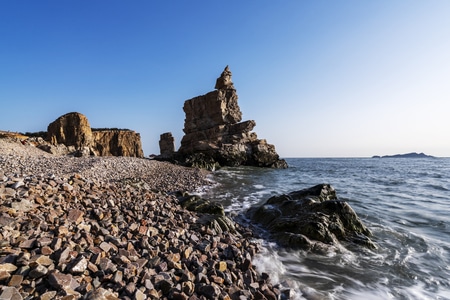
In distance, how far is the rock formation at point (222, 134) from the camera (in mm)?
46812

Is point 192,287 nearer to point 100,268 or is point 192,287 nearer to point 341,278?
point 100,268

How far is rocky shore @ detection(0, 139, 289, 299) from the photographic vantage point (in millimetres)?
3252

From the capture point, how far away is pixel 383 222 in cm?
1053

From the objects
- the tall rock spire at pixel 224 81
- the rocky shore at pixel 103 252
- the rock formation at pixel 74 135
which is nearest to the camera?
the rocky shore at pixel 103 252

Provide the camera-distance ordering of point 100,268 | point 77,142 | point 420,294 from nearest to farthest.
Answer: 1. point 100,268
2. point 420,294
3. point 77,142

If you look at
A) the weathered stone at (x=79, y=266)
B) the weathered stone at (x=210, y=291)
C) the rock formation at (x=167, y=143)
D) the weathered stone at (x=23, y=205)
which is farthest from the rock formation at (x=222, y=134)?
the weathered stone at (x=79, y=266)

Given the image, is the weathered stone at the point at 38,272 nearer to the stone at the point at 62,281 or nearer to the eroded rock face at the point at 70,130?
the stone at the point at 62,281

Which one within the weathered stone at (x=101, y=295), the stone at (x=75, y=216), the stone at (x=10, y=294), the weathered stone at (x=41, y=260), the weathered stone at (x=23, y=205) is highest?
the weathered stone at (x=23, y=205)

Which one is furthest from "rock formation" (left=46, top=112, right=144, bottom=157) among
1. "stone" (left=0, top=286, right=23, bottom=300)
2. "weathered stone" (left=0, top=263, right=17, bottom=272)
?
"stone" (left=0, top=286, right=23, bottom=300)

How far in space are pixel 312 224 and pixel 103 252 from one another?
649 centimetres

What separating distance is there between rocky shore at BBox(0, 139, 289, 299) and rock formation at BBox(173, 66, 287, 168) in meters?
37.7

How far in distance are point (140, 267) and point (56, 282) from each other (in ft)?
4.19

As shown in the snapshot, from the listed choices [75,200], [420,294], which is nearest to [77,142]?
[75,200]

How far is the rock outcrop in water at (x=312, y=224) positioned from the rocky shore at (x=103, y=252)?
1807 millimetres
